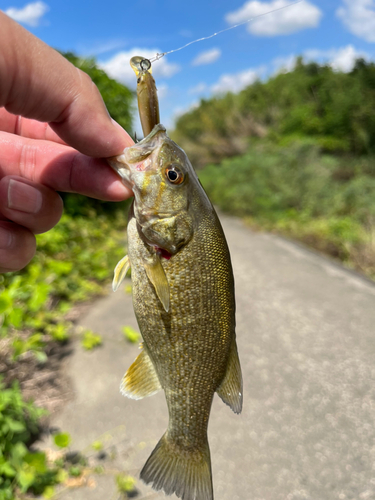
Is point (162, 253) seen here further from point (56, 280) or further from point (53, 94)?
point (56, 280)

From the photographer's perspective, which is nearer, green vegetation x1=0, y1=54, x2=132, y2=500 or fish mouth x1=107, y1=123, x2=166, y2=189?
fish mouth x1=107, y1=123, x2=166, y2=189

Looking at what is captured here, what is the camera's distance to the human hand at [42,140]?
A: 1.26 metres

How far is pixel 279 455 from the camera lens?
3480 mm

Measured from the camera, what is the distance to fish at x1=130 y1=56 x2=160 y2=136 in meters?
1.31

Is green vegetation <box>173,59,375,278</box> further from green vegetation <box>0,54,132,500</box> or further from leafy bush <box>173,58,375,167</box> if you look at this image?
green vegetation <box>0,54,132,500</box>

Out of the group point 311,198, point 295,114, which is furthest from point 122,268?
point 295,114

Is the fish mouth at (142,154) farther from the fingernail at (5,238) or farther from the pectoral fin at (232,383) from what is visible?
the pectoral fin at (232,383)

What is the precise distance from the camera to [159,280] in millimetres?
1499

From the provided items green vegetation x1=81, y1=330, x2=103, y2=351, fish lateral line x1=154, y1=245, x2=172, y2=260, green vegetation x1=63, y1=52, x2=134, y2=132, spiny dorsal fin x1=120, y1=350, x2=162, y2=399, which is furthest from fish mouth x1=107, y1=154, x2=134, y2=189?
green vegetation x1=63, y1=52, x2=134, y2=132

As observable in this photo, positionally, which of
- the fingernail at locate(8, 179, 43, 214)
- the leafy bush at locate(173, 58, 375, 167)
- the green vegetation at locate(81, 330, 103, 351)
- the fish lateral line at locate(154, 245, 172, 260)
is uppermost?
the leafy bush at locate(173, 58, 375, 167)

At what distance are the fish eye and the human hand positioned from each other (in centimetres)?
26

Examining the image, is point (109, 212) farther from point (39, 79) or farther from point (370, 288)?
point (39, 79)

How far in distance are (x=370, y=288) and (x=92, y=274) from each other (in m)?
5.23

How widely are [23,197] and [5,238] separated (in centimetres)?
27
